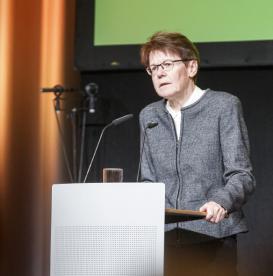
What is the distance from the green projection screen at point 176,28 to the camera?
3328mm

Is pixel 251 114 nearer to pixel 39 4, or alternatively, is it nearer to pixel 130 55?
pixel 130 55

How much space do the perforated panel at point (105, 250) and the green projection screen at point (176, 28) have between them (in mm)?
1606

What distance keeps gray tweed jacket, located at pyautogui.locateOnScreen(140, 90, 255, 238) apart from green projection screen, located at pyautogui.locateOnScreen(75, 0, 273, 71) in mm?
802

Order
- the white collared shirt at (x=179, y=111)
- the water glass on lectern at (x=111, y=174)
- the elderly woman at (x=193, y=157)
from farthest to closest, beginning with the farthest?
the white collared shirt at (x=179, y=111)
the elderly woman at (x=193, y=157)
the water glass on lectern at (x=111, y=174)

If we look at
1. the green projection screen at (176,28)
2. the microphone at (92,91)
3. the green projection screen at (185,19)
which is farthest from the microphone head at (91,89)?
the green projection screen at (185,19)

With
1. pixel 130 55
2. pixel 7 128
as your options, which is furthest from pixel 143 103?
pixel 7 128

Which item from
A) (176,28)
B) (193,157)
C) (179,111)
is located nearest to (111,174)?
(193,157)

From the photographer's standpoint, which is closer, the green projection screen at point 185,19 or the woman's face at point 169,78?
the woman's face at point 169,78

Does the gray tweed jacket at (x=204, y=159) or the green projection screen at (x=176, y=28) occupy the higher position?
the green projection screen at (x=176, y=28)

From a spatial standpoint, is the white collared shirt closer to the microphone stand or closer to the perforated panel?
the perforated panel

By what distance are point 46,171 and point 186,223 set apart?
5.21ft

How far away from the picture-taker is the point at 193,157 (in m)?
2.52

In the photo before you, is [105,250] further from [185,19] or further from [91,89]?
[185,19]

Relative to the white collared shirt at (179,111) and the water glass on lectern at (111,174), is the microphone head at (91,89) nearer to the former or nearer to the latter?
the white collared shirt at (179,111)
